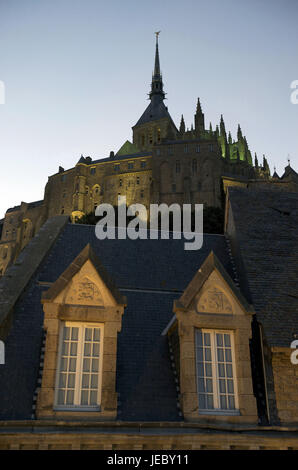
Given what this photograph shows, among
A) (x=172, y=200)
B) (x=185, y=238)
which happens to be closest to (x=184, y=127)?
(x=172, y=200)

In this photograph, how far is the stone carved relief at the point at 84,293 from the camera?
828cm

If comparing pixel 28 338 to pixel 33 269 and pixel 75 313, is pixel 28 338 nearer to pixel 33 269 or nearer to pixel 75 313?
pixel 75 313

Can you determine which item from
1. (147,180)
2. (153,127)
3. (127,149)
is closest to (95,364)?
(147,180)

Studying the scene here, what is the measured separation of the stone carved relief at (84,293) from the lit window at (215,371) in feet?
6.29

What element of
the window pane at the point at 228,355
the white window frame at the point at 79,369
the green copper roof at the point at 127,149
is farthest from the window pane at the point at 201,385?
the green copper roof at the point at 127,149

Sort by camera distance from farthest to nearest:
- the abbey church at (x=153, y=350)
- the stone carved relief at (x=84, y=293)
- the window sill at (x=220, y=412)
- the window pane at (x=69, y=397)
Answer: the stone carved relief at (x=84, y=293) → the window sill at (x=220, y=412) → the window pane at (x=69, y=397) → the abbey church at (x=153, y=350)

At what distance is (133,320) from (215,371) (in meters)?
2.26

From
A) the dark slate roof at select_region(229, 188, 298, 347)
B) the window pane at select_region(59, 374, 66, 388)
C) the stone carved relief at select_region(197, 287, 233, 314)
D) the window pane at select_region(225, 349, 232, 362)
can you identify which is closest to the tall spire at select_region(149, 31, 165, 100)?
the dark slate roof at select_region(229, 188, 298, 347)

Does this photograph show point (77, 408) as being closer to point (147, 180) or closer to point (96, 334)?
point (96, 334)

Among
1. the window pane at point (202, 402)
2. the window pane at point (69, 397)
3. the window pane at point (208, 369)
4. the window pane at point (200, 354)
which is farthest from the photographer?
the window pane at point (200, 354)

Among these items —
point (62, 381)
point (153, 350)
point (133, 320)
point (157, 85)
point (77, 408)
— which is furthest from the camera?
point (157, 85)

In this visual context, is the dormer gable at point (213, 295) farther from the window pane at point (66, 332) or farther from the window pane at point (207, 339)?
the window pane at point (66, 332)

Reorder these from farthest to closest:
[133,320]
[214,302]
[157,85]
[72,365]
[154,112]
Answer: [157,85] → [154,112] → [133,320] → [214,302] → [72,365]

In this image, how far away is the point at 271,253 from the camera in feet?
35.7
